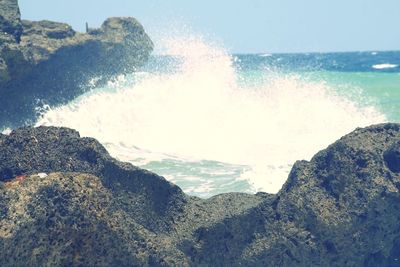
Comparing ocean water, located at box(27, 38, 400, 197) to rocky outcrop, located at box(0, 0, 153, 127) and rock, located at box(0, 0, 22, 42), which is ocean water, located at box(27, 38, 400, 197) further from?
rock, located at box(0, 0, 22, 42)

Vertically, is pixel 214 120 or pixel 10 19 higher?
pixel 10 19

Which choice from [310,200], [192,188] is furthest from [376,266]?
[192,188]

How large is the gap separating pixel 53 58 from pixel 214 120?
524 centimetres

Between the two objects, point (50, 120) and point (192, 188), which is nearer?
point (192, 188)

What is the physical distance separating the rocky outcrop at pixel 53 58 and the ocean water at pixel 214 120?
62 cm

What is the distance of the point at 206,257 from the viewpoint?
509 centimetres

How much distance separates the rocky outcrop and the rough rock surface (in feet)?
23.2

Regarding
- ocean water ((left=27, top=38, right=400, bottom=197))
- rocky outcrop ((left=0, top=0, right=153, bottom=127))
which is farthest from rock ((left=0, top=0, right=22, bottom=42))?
ocean water ((left=27, top=38, right=400, bottom=197))

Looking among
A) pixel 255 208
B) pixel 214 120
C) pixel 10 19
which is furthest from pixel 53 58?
pixel 255 208

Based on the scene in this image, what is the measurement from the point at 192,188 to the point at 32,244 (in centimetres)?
585

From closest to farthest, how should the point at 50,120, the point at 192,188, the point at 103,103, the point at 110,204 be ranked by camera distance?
the point at 110,204, the point at 192,188, the point at 50,120, the point at 103,103

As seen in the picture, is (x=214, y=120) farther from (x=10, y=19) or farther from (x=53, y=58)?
(x=10, y=19)

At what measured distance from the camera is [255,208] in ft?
17.3

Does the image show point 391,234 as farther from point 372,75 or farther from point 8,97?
point 372,75
